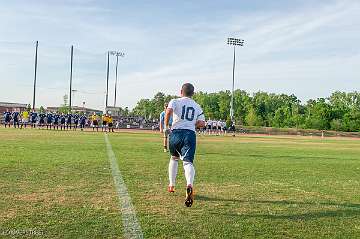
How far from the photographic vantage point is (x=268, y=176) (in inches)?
426

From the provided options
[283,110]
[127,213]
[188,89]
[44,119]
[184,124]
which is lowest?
[127,213]

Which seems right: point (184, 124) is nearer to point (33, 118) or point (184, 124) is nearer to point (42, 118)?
point (42, 118)

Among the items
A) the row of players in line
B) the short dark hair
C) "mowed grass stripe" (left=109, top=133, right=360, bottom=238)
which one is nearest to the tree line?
the row of players in line

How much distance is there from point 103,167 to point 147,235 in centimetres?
645

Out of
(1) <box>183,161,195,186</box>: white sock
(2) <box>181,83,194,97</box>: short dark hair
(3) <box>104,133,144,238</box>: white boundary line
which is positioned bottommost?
(3) <box>104,133,144,238</box>: white boundary line

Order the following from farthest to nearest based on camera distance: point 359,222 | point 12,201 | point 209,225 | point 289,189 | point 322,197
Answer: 1. point 289,189
2. point 322,197
3. point 12,201
4. point 359,222
5. point 209,225

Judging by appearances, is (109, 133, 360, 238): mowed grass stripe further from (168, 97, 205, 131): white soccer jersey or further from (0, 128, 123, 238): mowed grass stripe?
(168, 97, 205, 131): white soccer jersey

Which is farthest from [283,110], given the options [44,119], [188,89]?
[188,89]

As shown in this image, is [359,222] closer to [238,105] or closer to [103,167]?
[103,167]

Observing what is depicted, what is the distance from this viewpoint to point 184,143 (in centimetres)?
747

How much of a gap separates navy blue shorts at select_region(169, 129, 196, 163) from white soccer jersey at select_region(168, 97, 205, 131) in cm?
10

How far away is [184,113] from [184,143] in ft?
1.64

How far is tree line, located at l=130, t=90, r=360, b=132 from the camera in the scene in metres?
93.5

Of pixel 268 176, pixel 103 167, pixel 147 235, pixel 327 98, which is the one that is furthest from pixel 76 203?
pixel 327 98
